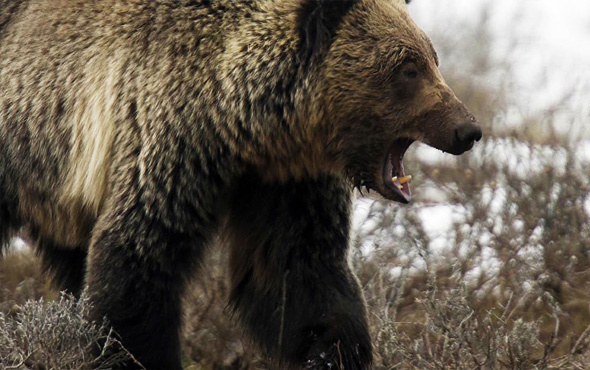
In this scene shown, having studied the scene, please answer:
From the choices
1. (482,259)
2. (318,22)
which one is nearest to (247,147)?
(318,22)

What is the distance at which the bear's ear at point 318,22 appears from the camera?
575 centimetres

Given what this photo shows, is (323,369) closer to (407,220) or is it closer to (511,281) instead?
(511,281)

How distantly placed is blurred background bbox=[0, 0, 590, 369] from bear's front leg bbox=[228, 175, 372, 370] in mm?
214

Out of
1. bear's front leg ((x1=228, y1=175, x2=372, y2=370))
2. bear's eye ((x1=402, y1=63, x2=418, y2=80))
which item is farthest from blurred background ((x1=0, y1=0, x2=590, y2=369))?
bear's eye ((x1=402, y1=63, x2=418, y2=80))

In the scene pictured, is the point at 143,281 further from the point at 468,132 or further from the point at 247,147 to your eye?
the point at 468,132

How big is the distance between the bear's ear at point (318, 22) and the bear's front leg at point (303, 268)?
0.73 meters

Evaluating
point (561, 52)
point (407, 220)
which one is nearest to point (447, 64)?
point (561, 52)

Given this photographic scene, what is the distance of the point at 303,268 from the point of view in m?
6.07

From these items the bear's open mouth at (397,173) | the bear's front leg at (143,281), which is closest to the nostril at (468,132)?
the bear's open mouth at (397,173)

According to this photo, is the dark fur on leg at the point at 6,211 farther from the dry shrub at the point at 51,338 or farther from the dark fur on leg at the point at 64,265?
the dry shrub at the point at 51,338

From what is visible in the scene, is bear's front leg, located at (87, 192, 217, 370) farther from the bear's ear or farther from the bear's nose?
the bear's nose

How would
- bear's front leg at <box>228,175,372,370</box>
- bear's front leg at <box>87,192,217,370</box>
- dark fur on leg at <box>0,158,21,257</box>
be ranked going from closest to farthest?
bear's front leg at <box>87,192,217,370</box>, bear's front leg at <box>228,175,372,370</box>, dark fur on leg at <box>0,158,21,257</box>

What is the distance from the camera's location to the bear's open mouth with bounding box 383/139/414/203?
580cm

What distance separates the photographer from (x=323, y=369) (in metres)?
6.05
